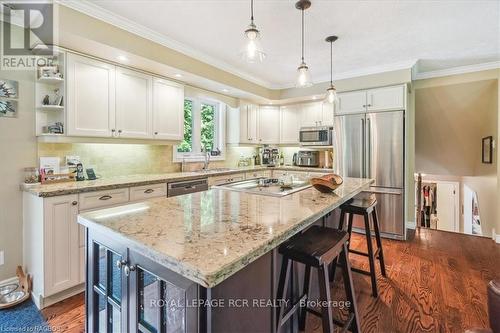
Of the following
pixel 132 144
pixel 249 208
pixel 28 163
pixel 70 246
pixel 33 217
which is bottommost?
pixel 70 246

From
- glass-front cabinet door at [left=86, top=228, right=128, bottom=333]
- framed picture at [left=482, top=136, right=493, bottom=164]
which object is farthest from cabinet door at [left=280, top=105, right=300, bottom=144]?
glass-front cabinet door at [left=86, top=228, right=128, bottom=333]

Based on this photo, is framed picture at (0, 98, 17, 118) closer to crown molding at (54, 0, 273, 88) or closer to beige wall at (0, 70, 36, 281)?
beige wall at (0, 70, 36, 281)

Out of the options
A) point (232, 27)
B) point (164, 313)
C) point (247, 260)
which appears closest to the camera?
point (247, 260)

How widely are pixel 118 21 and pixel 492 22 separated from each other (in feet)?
12.1

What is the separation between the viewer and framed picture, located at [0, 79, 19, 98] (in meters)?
2.24

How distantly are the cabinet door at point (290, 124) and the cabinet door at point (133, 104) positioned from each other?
2.83m

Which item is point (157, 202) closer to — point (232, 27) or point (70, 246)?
point (70, 246)

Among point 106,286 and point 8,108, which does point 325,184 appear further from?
point 8,108

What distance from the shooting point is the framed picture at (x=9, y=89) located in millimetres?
2244

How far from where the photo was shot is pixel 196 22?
100 inches

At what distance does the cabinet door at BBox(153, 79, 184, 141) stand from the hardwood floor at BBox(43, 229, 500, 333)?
2.00m

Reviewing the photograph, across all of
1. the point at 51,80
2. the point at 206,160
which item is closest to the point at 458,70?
the point at 206,160

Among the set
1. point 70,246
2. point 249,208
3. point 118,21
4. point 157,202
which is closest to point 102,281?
point 157,202

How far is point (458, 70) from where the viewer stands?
3.80 meters
